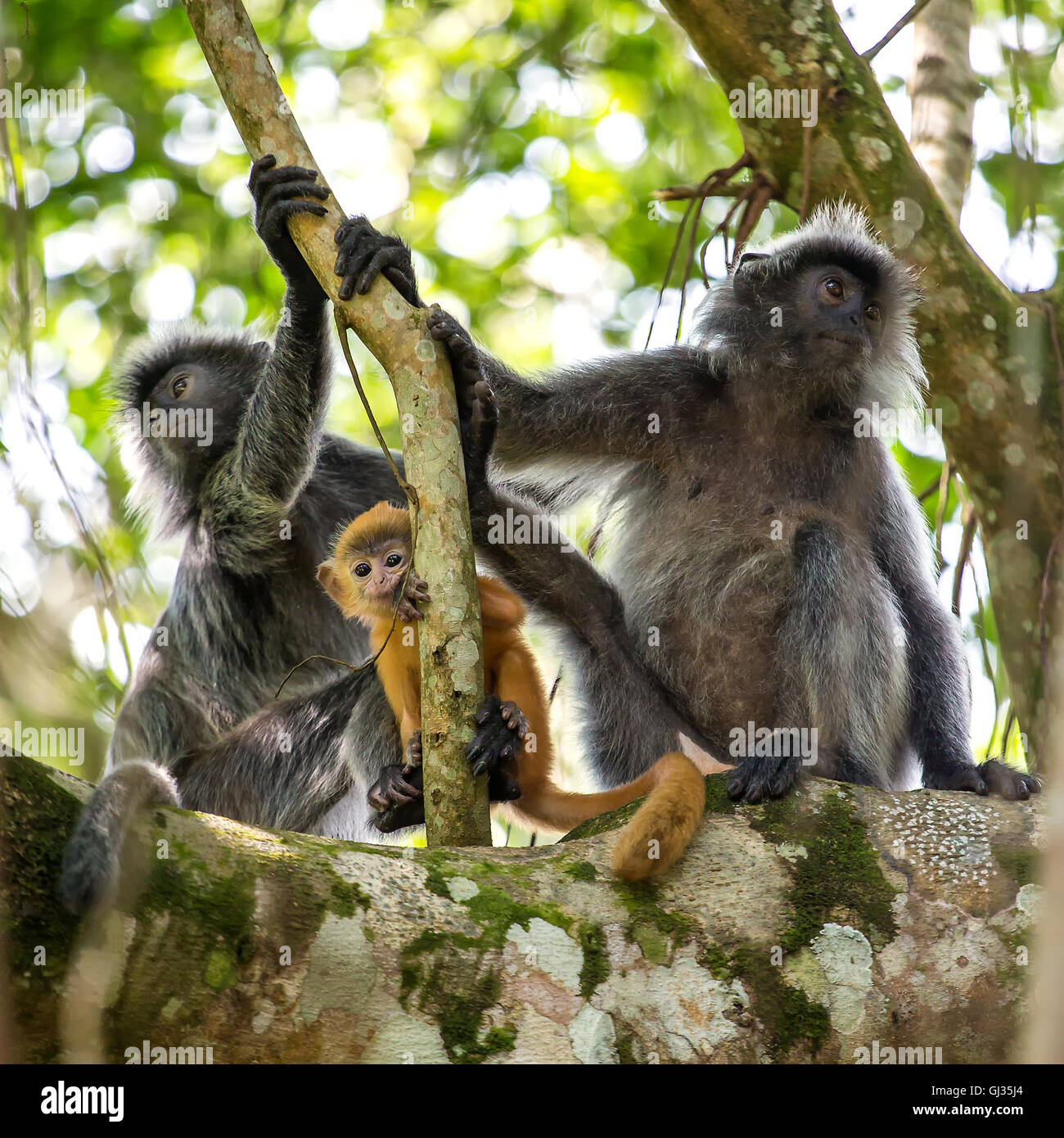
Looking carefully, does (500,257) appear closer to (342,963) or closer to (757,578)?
(757,578)

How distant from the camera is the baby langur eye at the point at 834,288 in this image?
4738mm

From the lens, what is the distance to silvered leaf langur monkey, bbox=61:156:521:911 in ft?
16.2

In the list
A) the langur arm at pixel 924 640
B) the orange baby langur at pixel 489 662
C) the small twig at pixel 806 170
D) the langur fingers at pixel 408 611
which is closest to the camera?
the langur fingers at pixel 408 611

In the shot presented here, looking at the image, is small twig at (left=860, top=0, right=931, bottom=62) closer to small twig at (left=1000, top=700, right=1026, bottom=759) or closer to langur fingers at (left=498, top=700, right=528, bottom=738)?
small twig at (left=1000, top=700, right=1026, bottom=759)

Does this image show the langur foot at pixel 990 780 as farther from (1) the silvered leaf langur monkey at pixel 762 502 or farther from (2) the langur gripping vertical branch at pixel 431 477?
(2) the langur gripping vertical branch at pixel 431 477

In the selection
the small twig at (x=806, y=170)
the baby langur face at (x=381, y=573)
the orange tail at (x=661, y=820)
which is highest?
the small twig at (x=806, y=170)

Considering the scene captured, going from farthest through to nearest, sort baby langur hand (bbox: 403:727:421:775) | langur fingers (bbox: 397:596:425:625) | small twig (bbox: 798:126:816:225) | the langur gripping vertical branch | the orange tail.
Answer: small twig (bbox: 798:126:816:225) < baby langur hand (bbox: 403:727:421:775) < langur fingers (bbox: 397:596:425:625) < the langur gripping vertical branch < the orange tail

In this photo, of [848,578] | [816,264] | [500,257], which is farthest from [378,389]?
[848,578]

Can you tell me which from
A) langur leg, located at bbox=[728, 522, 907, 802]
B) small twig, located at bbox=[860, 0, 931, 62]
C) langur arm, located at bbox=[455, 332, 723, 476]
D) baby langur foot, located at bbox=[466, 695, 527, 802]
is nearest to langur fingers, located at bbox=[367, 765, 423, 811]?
baby langur foot, located at bbox=[466, 695, 527, 802]

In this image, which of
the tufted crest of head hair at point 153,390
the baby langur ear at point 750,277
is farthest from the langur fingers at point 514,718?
the tufted crest of head hair at point 153,390

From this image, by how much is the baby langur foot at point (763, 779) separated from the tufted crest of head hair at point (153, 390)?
306 centimetres

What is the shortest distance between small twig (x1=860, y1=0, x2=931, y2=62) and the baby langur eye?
2.93 ft

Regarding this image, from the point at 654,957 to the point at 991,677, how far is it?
201cm

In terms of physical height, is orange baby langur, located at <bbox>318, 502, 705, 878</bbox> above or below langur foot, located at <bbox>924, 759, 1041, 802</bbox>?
above
